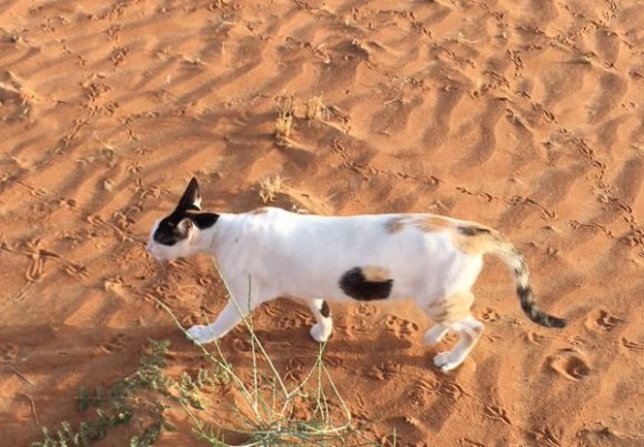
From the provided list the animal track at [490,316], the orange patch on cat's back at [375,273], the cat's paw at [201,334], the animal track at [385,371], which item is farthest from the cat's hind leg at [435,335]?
the cat's paw at [201,334]

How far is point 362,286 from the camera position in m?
4.33

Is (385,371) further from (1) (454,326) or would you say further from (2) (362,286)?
(2) (362,286)

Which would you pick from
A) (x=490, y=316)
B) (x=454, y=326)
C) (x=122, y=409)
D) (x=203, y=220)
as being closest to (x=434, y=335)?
(x=454, y=326)

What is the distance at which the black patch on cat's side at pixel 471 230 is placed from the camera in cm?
431

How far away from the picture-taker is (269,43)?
7.39 meters

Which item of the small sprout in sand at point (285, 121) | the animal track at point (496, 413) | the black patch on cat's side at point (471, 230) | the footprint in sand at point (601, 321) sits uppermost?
the black patch on cat's side at point (471, 230)

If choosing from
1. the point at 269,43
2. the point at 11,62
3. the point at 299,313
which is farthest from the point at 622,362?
the point at 11,62

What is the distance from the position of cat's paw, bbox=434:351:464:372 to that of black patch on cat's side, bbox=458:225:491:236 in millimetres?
973

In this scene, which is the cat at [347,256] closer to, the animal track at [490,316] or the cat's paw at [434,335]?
the cat's paw at [434,335]

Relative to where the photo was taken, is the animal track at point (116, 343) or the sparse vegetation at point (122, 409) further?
the animal track at point (116, 343)

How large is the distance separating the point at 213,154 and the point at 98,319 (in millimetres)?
1837

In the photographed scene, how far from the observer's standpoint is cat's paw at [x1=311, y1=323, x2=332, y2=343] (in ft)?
16.3

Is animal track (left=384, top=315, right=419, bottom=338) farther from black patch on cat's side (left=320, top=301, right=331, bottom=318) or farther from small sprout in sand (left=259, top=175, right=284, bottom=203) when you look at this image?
small sprout in sand (left=259, top=175, right=284, bottom=203)

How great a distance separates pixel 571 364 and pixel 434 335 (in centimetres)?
92
